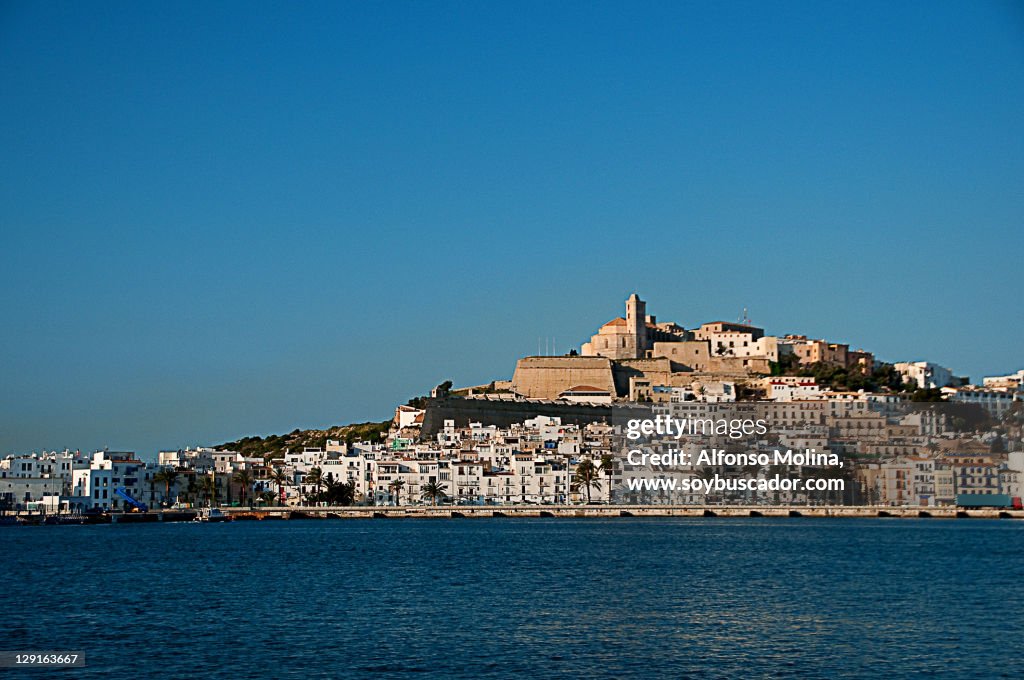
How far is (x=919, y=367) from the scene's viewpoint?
76.2m

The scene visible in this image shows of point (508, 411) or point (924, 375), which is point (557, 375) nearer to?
point (508, 411)

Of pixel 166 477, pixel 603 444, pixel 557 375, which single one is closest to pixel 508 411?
pixel 557 375

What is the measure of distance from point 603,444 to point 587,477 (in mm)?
6858

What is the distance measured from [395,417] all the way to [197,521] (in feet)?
73.0

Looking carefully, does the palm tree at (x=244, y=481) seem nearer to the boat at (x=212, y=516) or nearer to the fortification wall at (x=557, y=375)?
the boat at (x=212, y=516)

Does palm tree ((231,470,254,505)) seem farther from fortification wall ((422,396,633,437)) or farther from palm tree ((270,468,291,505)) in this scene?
fortification wall ((422,396,633,437))

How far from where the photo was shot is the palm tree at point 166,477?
55.0 metres

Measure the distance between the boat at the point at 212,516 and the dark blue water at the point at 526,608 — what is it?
16535 mm

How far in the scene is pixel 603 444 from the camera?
2404 inches

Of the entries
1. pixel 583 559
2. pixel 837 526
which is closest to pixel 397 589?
pixel 583 559

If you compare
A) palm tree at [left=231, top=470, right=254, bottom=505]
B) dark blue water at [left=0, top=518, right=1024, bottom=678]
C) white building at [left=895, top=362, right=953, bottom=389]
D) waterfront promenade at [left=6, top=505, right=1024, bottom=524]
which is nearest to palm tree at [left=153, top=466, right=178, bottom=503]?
waterfront promenade at [left=6, top=505, right=1024, bottom=524]

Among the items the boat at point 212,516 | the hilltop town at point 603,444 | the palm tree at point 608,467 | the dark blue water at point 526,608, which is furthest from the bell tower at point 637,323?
the dark blue water at point 526,608

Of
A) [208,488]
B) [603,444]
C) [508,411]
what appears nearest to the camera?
[208,488]

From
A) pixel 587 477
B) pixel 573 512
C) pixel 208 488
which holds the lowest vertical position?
pixel 573 512
